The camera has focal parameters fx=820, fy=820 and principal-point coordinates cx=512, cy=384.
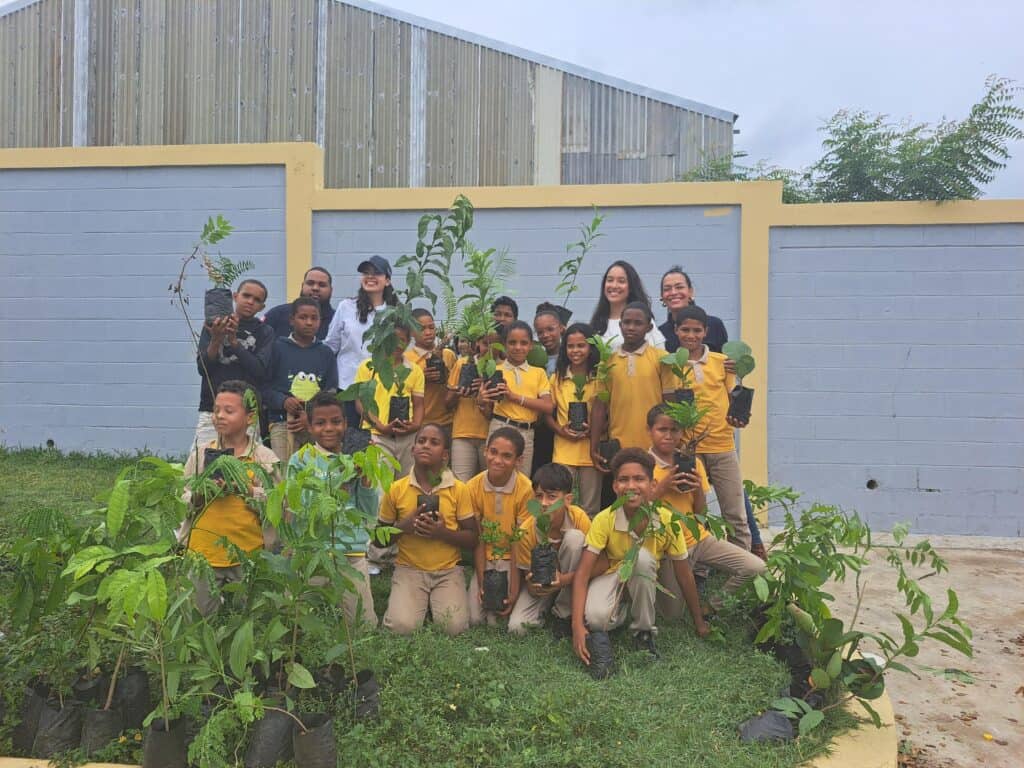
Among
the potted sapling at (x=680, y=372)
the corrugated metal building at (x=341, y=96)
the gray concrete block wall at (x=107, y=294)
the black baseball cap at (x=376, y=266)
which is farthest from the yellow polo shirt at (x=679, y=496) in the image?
the corrugated metal building at (x=341, y=96)

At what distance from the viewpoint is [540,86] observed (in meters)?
10.7

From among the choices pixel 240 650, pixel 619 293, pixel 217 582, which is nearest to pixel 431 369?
pixel 619 293

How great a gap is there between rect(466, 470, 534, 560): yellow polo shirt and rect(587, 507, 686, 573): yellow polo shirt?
446mm

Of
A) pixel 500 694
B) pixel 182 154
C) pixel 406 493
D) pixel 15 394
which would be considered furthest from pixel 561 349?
pixel 15 394

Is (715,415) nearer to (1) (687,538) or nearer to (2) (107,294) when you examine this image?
(1) (687,538)

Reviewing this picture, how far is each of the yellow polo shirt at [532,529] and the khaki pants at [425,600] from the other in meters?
0.35

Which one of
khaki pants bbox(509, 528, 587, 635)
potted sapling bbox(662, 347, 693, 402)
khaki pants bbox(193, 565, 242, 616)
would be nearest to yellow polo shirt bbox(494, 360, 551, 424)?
potted sapling bbox(662, 347, 693, 402)

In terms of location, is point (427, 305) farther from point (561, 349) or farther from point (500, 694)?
point (500, 694)

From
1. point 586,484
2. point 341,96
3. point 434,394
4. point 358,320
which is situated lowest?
point 586,484

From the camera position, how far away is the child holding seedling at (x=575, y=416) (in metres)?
4.37

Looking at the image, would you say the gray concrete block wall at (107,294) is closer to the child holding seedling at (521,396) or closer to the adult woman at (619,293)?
the child holding seedling at (521,396)

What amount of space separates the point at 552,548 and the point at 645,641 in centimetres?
58

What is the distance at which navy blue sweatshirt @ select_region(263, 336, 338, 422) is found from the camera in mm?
4633

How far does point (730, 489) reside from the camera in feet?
14.6
